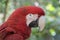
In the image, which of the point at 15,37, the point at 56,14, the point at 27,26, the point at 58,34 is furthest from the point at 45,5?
the point at 15,37

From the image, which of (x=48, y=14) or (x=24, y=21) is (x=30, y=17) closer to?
(x=24, y=21)

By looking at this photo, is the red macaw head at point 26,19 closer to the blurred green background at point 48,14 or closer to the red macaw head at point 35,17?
the red macaw head at point 35,17

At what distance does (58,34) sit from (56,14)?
0.22 m

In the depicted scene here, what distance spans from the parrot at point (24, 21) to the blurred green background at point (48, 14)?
249 mm

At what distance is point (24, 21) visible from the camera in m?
1.57

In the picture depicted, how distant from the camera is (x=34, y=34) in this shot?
1.94 metres

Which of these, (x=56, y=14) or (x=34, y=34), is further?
(x=56, y=14)

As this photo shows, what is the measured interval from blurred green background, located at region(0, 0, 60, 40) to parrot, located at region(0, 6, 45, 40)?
249 mm

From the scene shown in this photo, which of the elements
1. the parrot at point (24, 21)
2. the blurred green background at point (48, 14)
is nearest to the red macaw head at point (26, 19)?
the parrot at point (24, 21)

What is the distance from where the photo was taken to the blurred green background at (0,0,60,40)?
189cm

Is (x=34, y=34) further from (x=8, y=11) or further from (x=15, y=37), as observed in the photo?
(x=15, y=37)

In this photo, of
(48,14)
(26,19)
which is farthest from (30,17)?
(48,14)

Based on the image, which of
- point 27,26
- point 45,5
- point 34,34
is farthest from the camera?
point 45,5

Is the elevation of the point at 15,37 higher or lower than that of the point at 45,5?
lower
